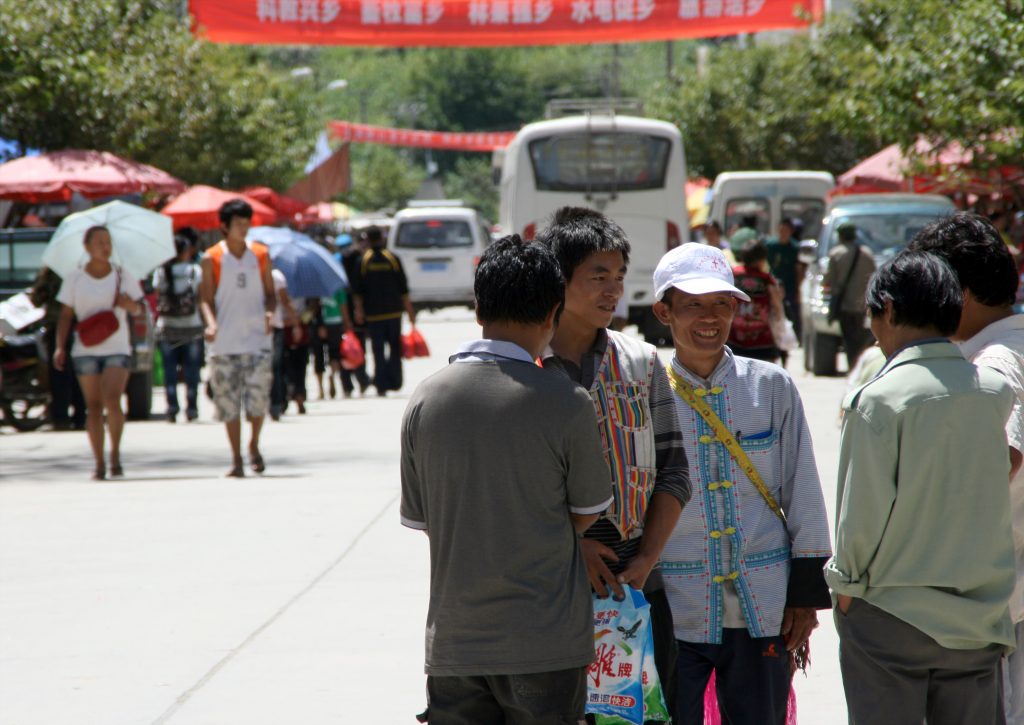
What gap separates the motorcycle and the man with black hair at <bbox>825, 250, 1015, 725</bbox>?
12.5 m

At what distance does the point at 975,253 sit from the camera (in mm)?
3977

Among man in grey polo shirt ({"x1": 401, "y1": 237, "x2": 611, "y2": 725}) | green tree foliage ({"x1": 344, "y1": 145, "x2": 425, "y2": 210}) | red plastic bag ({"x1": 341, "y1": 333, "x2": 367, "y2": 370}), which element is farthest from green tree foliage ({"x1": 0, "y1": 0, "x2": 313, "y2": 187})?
green tree foliage ({"x1": 344, "y1": 145, "x2": 425, "y2": 210})

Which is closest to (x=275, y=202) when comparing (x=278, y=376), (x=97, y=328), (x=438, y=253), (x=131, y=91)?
(x=438, y=253)

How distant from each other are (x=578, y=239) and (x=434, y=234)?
31163mm

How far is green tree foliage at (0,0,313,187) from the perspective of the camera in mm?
17656

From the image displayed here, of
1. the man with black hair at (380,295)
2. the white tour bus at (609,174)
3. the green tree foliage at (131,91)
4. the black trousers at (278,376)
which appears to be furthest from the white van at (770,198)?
the black trousers at (278,376)

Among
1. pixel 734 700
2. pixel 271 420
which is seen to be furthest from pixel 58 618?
pixel 271 420

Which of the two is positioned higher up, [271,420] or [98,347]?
[98,347]

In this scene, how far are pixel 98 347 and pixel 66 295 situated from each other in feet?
1.44

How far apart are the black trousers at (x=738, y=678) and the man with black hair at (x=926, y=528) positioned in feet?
1.33

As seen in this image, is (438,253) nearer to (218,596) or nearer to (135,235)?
(135,235)

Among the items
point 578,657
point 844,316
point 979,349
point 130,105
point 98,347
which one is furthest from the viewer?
point 130,105

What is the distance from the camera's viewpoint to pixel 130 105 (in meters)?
21.1

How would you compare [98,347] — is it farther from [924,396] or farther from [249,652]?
[924,396]
